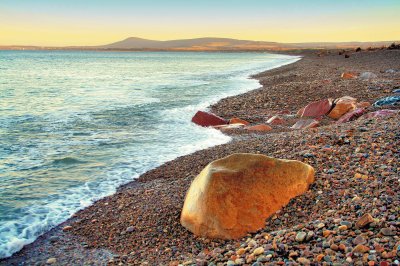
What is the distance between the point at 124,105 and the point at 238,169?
16043 mm

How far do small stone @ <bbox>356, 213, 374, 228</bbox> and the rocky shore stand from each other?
0.01 m

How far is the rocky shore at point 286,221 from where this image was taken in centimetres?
424

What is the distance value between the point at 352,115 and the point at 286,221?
834 centimetres

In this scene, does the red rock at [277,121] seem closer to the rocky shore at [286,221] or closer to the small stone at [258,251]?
the rocky shore at [286,221]

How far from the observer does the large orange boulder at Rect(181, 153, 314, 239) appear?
18.2 feet

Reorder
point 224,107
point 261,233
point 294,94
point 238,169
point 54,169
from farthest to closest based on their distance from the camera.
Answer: point 294,94, point 224,107, point 54,169, point 238,169, point 261,233

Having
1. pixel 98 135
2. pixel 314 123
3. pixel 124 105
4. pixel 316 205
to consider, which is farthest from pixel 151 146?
pixel 124 105

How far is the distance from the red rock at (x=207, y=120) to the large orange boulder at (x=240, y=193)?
886 centimetres

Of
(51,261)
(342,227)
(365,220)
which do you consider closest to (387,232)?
(365,220)

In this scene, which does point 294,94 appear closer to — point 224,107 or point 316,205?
point 224,107

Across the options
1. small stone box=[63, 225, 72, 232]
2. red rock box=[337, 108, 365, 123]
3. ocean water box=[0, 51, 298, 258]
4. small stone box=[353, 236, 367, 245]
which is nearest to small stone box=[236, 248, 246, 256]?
small stone box=[353, 236, 367, 245]

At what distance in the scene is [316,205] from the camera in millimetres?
5609

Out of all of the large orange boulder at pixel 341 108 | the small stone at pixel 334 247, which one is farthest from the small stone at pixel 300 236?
the large orange boulder at pixel 341 108

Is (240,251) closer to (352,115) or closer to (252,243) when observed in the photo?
(252,243)
